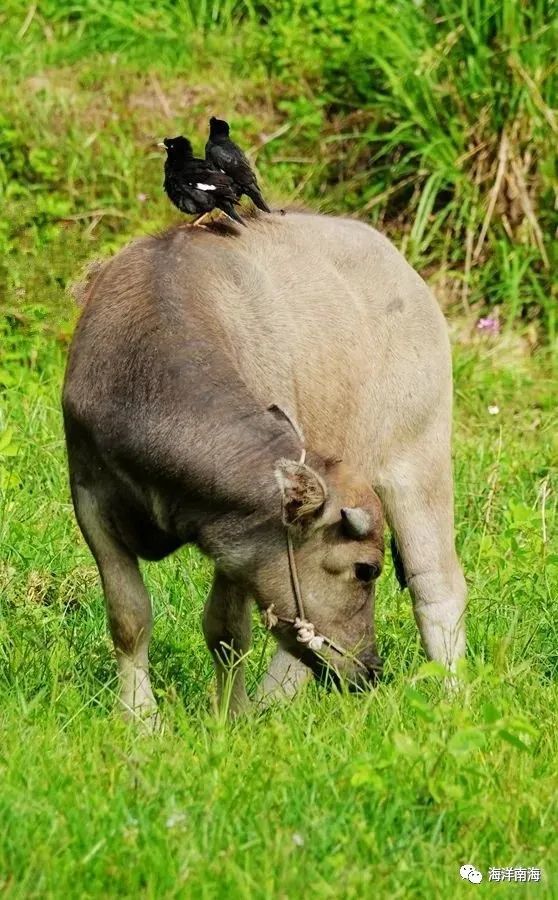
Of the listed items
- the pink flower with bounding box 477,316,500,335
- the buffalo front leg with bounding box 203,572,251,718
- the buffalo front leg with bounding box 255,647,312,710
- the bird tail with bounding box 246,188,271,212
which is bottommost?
A: the pink flower with bounding box 477,316,500,335

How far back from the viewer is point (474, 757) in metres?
4.52

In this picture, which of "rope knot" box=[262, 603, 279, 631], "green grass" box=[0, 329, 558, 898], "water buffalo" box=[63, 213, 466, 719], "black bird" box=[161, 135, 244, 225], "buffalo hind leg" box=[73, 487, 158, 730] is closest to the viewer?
"green grass" box=[0, 329, 558, 898]

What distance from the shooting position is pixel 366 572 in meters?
4.95

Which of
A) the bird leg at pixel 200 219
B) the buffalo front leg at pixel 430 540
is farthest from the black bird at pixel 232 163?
the buffalo front leg at pixel 430 540

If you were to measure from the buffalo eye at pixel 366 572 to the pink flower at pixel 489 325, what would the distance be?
539 centimetres

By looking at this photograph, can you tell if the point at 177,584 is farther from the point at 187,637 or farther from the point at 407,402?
the point at 407,402

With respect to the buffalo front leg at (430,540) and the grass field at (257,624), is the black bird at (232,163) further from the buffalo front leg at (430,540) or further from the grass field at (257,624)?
the grass field at (257,624)

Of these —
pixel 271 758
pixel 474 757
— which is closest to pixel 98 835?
pixel 271 758

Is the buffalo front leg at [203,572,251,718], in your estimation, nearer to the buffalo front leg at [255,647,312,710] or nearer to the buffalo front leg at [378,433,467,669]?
the buffalo front leg at [255,647,312,710]

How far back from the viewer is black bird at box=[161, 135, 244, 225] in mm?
5645

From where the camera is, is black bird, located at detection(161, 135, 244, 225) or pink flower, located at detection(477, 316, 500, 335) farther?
pink flower, located at detection(477, 316, 500, 335)

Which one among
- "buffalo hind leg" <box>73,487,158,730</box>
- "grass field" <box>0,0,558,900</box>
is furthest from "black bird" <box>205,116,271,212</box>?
"buffalo hind leg" <box>73,487,158,730</box>

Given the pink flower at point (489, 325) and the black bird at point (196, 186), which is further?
the pink flower at point (489, 325)

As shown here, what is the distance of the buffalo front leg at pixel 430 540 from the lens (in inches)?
231
